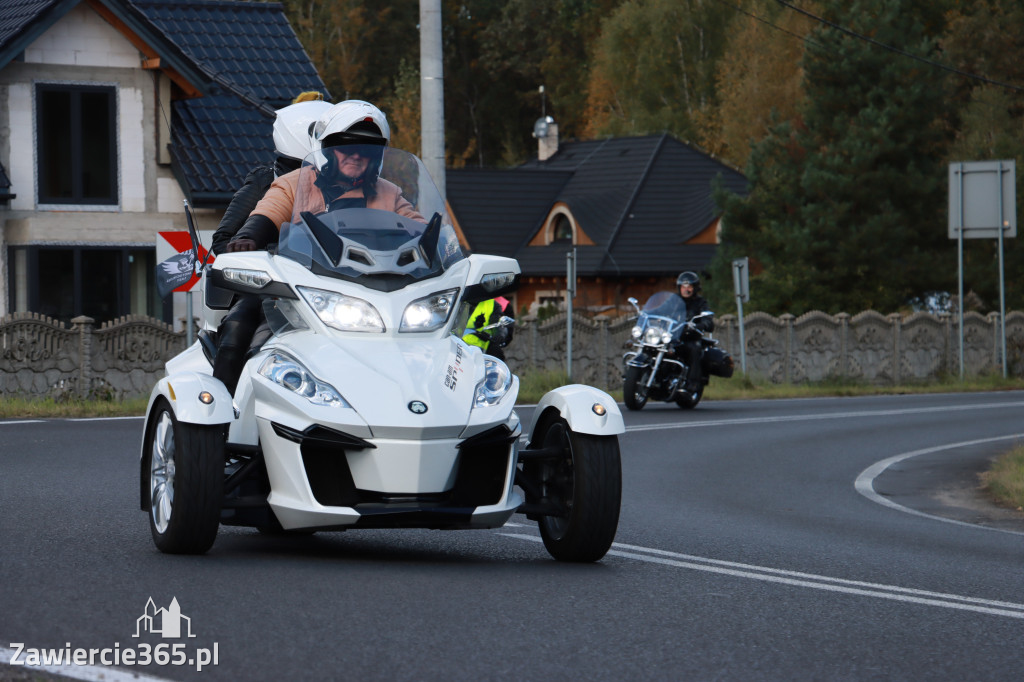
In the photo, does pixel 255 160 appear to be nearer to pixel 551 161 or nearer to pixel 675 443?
pixel 675 443

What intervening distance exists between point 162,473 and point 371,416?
117 centimetres

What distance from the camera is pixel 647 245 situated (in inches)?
2235

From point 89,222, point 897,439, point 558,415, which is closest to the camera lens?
point 558,415

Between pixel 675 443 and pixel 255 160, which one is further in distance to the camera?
pixel 255 160

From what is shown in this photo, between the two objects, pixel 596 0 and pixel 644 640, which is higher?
pixel 596 0

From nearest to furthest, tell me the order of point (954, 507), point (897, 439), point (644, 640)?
1. point (644, 640)
2. point (954, 507)
3. point (897, 439)

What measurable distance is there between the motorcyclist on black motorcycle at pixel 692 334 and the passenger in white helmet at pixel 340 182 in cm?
1501

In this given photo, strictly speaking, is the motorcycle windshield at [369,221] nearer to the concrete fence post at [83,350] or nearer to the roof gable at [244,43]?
the concrete fence post at [83,350]

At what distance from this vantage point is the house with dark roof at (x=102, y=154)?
2681cm

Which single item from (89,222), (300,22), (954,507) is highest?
(300,22)

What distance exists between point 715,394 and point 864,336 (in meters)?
8.18

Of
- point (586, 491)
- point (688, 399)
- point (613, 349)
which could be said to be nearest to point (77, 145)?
point (613, 349)

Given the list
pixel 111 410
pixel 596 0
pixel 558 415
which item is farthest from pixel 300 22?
pixel 558 415

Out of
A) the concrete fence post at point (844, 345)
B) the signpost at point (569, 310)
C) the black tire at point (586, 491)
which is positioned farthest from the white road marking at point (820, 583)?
the concrete fence post at point (844, 345)
